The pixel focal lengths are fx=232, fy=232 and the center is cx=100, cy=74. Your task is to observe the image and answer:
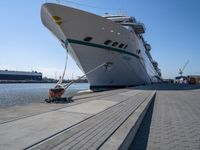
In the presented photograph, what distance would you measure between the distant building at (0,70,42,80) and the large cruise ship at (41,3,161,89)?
91541 millimetres

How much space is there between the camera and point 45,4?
18.8 m

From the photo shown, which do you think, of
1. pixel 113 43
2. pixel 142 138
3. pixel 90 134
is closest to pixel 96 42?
pixel 113 43

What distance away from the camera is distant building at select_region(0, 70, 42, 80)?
107m

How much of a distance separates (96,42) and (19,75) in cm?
10063

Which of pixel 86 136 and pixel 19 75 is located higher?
pixel 19 75

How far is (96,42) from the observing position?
22516 millimetres

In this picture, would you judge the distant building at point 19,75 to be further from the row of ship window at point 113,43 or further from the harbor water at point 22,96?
the row of ship window at point 113,43

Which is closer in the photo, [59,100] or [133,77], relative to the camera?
[59,100]

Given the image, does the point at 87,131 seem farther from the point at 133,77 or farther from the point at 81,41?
the point at 133,77

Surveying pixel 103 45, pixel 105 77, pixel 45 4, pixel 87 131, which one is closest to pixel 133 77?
pixel 105 77

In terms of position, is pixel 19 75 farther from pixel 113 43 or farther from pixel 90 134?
pixel 90 134

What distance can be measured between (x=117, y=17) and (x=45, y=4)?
16.0 meters

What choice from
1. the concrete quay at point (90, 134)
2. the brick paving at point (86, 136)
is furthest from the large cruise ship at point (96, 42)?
the brick paving at point (86, 136)

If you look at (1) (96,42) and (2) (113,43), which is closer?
(1) (96,42)
